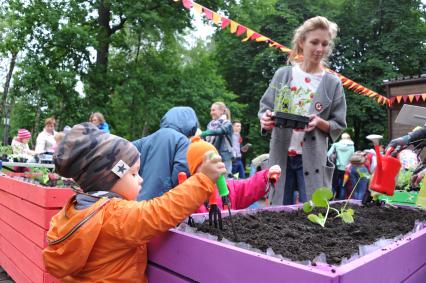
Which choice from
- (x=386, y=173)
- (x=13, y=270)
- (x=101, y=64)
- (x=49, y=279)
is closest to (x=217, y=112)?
(x=13, y=270)

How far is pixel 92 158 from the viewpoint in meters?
1.50

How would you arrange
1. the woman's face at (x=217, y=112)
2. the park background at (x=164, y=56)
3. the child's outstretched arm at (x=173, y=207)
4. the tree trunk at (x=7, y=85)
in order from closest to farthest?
the child's outstretched arm at (x=173, y=207) → the woman's face at (x=217, y=112) → the park background at (x=164, y=56) → the tree trunk at (x=7, y=85)

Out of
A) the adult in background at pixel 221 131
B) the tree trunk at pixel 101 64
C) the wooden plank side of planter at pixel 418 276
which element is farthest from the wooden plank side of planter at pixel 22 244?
the tree trunk at pixel 101 64

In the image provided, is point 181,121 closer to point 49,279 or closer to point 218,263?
point 49,279

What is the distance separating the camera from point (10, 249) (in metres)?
3.37

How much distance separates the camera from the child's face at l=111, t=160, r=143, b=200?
1.55m

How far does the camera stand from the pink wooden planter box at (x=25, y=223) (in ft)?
8.30

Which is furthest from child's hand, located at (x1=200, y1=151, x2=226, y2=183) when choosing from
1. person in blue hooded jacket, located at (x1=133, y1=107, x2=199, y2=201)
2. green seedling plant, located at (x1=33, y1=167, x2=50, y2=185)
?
green seedling plant, located at (x1=33, y1=167, x2=50, y2=185)

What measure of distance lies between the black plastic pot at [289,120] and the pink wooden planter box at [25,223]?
135 centimetres

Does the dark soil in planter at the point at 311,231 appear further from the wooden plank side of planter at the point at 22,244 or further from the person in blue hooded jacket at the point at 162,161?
the wooden plank side of planter at the point at 22,244

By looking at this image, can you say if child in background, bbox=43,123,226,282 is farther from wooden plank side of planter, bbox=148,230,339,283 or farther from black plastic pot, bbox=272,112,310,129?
black plastic pot, bbox=272,112,310,129

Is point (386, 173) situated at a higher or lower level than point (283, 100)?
lower

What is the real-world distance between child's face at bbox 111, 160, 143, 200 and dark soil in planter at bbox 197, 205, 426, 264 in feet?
0.97

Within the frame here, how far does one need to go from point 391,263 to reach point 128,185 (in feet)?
3.08
